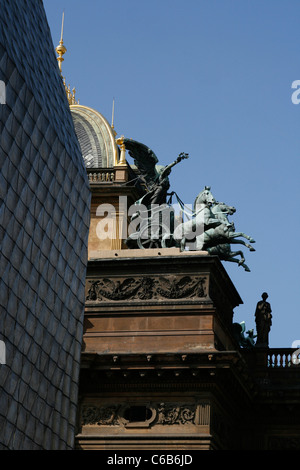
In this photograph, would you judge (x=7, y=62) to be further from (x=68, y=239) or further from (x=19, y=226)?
(x=68, y=239)

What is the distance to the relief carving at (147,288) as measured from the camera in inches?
2446

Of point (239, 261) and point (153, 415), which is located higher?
point (239, 261)

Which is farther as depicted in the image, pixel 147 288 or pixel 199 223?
pixel 199 223

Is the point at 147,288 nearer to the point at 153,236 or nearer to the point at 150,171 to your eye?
the point at 153,236

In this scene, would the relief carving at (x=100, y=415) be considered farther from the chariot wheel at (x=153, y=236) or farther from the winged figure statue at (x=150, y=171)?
the winged figure statue at (x=150, y=171)

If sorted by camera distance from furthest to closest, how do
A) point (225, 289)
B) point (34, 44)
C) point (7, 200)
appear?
1. point (225, 289)
2. point (34, 44)
3. point (7, 200)

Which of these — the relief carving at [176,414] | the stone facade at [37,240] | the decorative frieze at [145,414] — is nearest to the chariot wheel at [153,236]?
the stone facade at [37,240]

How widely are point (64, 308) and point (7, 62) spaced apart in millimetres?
11648

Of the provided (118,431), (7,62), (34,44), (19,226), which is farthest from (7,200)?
(118,431)

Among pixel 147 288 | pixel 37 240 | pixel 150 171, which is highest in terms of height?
pixel 150 171

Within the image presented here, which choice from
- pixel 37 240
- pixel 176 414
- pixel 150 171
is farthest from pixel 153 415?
pixel 150 171

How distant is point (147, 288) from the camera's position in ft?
206

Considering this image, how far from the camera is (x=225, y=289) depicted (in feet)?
214
